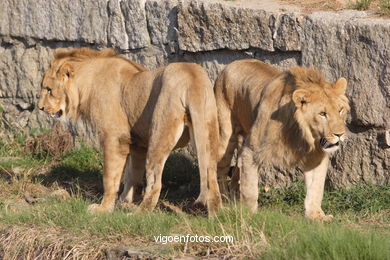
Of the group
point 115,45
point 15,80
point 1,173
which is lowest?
point 1,173

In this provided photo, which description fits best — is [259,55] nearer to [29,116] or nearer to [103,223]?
[103,223]

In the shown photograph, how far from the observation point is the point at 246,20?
827cm

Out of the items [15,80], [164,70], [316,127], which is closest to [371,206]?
[316,127]

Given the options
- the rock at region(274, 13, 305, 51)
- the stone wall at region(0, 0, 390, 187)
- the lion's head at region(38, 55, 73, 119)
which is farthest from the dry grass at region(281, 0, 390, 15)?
Answer: the lion's head at region(38, 55, 73, 119)

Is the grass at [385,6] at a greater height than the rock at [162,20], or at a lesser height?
greater

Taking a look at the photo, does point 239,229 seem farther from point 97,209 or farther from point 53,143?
point 53,143

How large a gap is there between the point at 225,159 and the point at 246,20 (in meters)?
1.37

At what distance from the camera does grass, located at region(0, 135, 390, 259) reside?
5.38 meters

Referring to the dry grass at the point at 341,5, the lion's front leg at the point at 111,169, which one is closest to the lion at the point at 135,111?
the lion's front leg at the point at 111,169

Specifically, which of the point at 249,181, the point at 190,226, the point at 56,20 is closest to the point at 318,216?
the point at 249,181

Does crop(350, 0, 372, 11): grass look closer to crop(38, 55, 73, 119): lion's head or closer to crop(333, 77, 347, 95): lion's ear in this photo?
crop(333, 77, 347, 95): lion's ear

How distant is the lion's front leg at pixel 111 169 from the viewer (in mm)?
7648

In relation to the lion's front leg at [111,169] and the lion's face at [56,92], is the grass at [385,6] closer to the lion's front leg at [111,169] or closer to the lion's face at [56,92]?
the lion's front leg at [111,169]

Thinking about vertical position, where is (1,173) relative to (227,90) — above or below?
below
